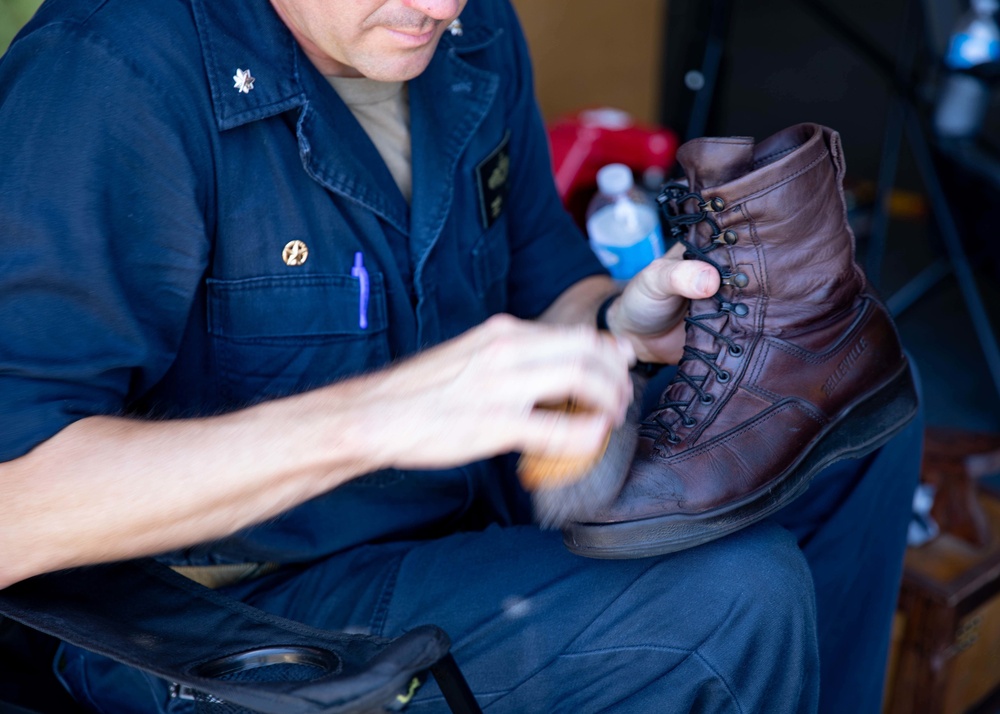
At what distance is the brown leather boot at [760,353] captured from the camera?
101 cm

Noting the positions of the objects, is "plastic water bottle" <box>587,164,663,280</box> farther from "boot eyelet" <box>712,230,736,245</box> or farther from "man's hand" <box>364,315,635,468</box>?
"man's hand" <box>364,315,635,468</box>

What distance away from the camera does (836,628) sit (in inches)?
50.1

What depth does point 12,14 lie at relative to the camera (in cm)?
134

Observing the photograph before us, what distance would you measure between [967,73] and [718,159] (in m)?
1.58

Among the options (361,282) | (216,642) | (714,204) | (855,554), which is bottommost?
(855,554)

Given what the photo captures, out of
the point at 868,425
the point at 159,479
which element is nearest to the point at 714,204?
the point at 868,425

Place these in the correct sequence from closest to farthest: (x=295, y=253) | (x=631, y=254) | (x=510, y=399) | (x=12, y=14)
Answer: (x=510, y=399) < (x=295, y=253) < (x=12, y=14) < (x=631, y=254)

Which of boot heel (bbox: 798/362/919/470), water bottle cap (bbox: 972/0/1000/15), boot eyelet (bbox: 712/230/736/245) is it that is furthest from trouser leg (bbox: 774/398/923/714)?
water bottle cap (bbox: 972/0/1000/15)

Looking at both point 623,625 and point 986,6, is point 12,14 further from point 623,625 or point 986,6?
point 986,6

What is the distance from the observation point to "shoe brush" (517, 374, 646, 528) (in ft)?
2.83

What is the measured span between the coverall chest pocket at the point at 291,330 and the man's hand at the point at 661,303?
310 millimetres

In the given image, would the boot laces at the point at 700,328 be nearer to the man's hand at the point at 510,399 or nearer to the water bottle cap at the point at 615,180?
the man's hand at the point at 510,399

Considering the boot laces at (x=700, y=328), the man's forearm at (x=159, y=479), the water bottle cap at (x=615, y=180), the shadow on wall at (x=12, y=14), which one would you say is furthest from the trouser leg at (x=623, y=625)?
the water bottle cap at (x=615, y=180)

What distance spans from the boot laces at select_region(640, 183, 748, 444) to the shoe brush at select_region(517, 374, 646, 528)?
0.24ft
